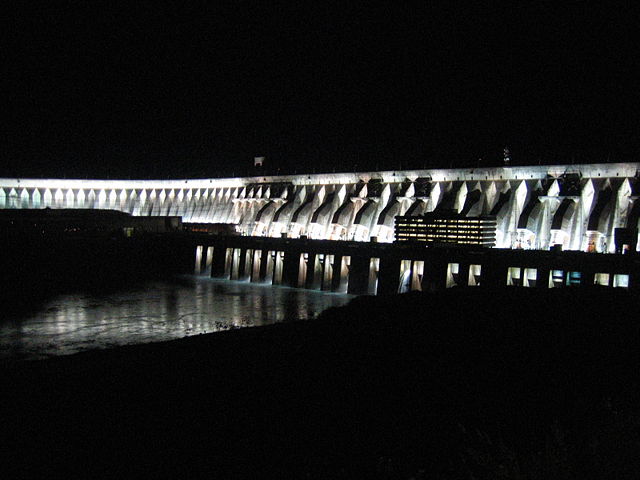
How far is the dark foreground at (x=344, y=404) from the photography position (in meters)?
6.77

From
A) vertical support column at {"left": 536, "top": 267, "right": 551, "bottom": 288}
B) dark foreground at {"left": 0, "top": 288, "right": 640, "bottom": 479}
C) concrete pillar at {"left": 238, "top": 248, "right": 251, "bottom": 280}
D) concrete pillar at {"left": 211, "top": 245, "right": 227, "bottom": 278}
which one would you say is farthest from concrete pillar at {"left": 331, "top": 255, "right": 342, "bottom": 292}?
dark foreground at {"left": 0, "top": 288, "right": 640, "bottom": 479}

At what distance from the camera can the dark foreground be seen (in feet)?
22.2

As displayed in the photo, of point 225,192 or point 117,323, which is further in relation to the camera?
point 225,192

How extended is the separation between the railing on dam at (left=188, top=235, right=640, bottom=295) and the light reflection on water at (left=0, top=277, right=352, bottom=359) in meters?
2.03

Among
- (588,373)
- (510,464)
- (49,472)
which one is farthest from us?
(588,373)

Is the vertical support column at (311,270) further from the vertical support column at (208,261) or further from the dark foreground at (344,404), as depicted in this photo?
the dark foreground at (344,404)

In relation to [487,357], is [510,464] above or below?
above

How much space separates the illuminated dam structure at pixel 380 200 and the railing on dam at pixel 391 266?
653 cm

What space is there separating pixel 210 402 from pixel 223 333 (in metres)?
5.41

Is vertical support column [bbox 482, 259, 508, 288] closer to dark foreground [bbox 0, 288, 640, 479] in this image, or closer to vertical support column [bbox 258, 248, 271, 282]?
vertical support column [bbox 258, 248, 271, 282]

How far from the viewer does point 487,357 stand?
37.2 ft

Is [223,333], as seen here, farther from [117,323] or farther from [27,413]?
[117,323]

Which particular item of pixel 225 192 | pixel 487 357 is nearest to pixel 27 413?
pixel 487 357

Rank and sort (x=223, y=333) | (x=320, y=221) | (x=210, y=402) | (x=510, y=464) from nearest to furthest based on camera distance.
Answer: (x=510, y=464) → (x=210, y=402) → (x=223, y=333) → (x=320, y=221)
